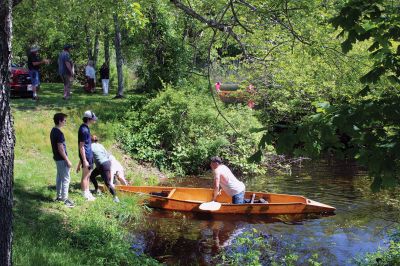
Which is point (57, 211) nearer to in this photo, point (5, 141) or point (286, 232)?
point (286, 232)

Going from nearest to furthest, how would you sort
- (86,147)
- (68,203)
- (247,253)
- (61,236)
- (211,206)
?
(61,236) → (247,253) → (68,203) → (86,147) → (211,206)

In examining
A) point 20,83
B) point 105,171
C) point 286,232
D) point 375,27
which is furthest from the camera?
point 20,83

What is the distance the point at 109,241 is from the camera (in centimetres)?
858

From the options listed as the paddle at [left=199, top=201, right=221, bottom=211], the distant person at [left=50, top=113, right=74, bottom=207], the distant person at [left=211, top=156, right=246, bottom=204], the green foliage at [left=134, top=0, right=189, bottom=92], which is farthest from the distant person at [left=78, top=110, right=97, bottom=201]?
the green foliage at [left=134, top=0, right=189, bottom=92]

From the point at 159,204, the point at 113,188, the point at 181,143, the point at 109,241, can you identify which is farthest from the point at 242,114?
the point at 109,241

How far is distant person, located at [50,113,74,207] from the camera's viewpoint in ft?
31.4

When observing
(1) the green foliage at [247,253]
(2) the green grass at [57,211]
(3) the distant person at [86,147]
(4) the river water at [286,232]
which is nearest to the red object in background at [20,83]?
(2) the green grass at [57,211]

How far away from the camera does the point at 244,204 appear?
1205cm

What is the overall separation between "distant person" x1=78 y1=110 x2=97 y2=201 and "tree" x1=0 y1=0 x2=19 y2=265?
247 inches

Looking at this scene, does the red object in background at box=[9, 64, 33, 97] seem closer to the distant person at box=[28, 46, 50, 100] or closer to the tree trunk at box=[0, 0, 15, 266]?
the distant person at box=[28, 46, 50, 100]

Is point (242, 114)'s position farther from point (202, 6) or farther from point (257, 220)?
point (257, 220)

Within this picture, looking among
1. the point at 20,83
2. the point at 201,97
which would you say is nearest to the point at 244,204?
the point at 201,97

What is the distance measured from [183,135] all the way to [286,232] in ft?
24.2

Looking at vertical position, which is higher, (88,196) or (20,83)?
(20,83)
